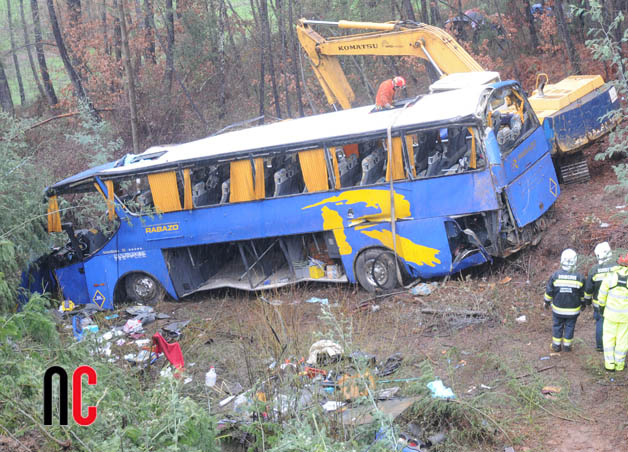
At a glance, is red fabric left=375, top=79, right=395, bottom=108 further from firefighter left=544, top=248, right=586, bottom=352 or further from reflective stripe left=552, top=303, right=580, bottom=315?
reflective stripe left=552, top=303, right=580, bottom=315

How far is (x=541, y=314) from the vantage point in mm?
9367

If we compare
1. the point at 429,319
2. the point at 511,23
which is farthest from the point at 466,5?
the point at 429,319

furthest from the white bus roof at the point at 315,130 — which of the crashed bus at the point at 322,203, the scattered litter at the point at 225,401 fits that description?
the scattered litter at the point at 225,401

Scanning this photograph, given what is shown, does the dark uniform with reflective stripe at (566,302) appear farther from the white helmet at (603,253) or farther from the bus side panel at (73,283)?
the bus side panel at (73,283)

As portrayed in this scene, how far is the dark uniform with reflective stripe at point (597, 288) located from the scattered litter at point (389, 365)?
234cm

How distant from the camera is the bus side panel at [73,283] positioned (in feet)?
42.7

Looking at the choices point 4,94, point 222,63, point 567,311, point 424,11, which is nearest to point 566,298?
point 567,311

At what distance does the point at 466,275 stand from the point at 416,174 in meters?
1.82

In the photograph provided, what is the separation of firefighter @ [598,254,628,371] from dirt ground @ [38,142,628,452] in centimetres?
23

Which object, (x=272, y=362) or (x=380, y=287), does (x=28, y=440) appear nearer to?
(x=272, y=362)

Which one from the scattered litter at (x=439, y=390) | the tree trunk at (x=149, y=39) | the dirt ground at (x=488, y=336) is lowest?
the dirt ground at (x=488, y=336)

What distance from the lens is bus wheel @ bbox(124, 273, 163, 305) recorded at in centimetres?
1288

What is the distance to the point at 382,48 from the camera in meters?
14.7

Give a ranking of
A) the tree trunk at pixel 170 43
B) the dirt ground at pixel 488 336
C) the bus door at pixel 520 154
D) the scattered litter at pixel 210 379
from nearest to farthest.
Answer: the dirt ground at pixel 488 336
the scattered litter at pixel 210 379
the bus door at pixel 520 154
the tree trunk at pixel 170 43
